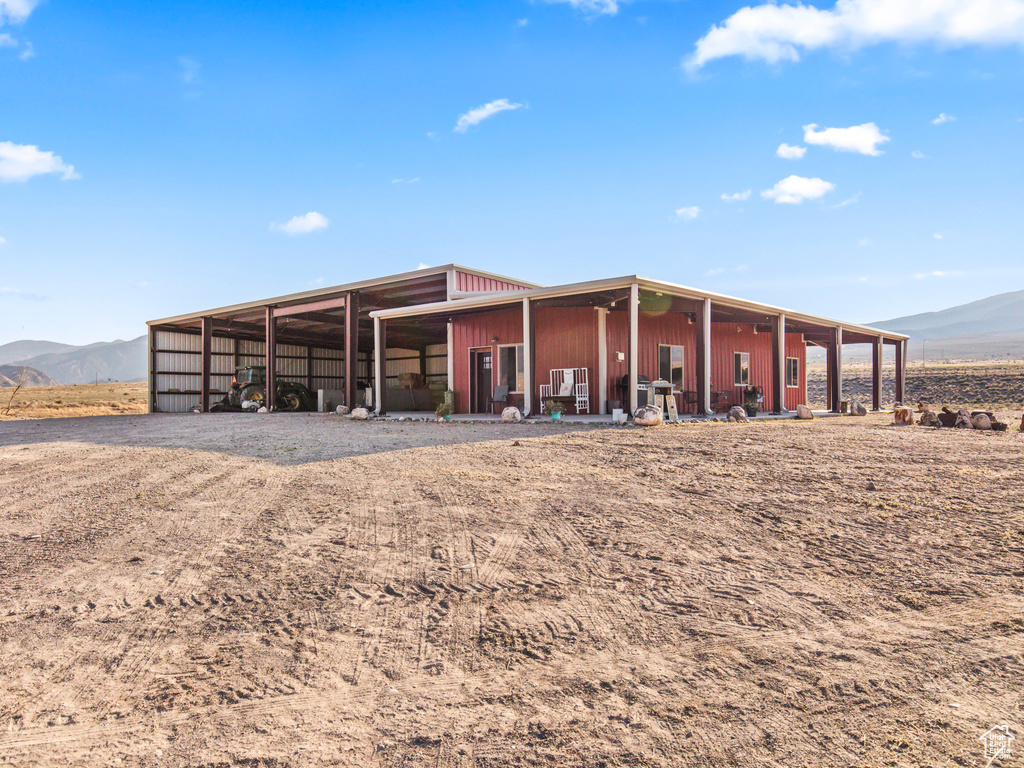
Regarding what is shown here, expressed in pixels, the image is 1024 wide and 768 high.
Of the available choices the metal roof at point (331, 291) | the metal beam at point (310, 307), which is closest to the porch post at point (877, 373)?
the metal roof at point (331, 291)

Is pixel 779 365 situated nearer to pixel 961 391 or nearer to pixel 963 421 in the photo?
pixel 963 421

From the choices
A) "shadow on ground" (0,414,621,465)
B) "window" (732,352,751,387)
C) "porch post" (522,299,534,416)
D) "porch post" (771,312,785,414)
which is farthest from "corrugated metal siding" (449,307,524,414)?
"porch post" (771,312,785,414)

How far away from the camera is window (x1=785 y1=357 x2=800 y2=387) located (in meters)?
21.7

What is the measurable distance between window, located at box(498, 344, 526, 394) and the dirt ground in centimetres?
979

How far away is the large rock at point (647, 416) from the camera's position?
12.3 m

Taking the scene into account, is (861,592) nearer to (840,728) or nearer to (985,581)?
(985,581)

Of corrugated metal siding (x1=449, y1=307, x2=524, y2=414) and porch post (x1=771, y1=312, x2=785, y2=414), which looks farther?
porch post (x1=771, y1=312, x2=785, y2=414)

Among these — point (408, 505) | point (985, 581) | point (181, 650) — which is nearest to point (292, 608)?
point (181, 650)

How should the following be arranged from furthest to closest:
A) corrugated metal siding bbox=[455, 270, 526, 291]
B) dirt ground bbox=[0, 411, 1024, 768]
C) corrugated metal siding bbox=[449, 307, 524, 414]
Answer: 1. corrugated metal siding bbox=[455, 270, 526, 291]
2. corrugated metal siding bbox=[449, 307, 524, 414]
3. dirt ground bbox=[0, 411, 1024, 768]

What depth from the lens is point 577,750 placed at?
211 centimetres

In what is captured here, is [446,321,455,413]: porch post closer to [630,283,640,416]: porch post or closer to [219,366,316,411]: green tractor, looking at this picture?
[630,283,640,416]: porch post

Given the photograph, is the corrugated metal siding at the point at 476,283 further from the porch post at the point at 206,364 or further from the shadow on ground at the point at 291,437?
the porch post at the point at 206,364

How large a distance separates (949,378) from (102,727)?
150 feet

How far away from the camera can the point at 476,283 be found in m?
18.8
